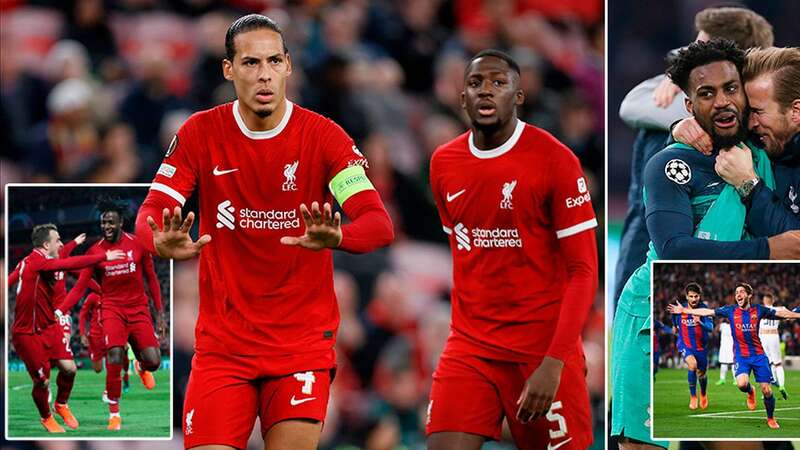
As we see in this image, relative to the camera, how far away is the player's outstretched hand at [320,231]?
12.2 ft

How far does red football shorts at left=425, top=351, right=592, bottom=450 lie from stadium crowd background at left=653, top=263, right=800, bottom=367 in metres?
0.71

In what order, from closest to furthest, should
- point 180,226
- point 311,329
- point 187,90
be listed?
point 180,226, point 311,329, point 187,90

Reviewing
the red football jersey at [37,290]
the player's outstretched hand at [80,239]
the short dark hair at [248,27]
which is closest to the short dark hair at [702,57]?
the short dark hair at [248,27]

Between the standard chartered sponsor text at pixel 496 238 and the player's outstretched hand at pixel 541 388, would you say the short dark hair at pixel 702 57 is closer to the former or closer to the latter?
the standard chartered sponsor text at pixel 496 238

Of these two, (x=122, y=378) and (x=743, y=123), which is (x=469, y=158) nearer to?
(x=743, y=123)

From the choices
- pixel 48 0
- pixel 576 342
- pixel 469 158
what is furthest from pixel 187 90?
pixel 576 342

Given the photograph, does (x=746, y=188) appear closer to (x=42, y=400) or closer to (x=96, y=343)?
(x=96, y=343)

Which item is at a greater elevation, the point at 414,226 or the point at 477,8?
the point at 477,8

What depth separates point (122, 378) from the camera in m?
5.54

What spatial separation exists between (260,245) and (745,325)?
2.07 m

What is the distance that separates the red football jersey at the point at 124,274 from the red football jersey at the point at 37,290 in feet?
0.48

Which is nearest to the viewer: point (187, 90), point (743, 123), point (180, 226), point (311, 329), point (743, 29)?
point (180, 226)

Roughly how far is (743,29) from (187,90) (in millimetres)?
2598

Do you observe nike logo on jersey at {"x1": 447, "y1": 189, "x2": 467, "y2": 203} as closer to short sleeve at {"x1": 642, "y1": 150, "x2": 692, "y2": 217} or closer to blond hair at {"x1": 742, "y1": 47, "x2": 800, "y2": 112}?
short sleeve at {"x1": 642, "y1": 150, "x2": 692, "y2": 217}
